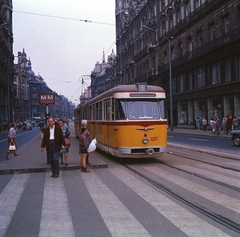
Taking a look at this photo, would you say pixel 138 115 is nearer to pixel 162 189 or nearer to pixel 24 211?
pixel 162 189

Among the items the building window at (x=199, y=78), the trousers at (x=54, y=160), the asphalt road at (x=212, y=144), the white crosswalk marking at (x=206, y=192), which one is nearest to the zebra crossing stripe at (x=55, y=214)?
the trousers at (x=54, y=160)

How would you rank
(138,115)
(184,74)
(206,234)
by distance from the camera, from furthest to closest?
(184,74), (138,115), (206,234)

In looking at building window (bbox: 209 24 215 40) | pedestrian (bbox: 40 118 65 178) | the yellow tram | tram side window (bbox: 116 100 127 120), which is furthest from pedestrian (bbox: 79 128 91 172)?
building window (bbox: 209 24 215 40)

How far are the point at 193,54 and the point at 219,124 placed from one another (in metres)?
12.6

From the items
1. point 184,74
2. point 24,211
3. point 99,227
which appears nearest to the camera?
point 99,227

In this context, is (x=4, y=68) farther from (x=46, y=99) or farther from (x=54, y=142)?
(x=54, y=142)

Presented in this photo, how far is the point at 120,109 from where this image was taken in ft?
40.9

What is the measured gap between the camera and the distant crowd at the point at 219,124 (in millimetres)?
27984

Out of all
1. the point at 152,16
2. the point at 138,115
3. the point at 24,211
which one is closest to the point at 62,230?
the point at 24,211

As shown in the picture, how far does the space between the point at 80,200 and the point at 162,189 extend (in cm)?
198

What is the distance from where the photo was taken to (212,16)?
36.4 meters

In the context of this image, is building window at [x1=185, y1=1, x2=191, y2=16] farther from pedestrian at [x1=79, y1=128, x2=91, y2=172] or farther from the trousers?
the trousers

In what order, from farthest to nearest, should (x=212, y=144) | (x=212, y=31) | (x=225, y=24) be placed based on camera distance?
(x=212, y=31) < (x=225, y=24) < (x=212, y=144)

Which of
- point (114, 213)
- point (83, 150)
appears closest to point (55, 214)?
point (114, 213)
